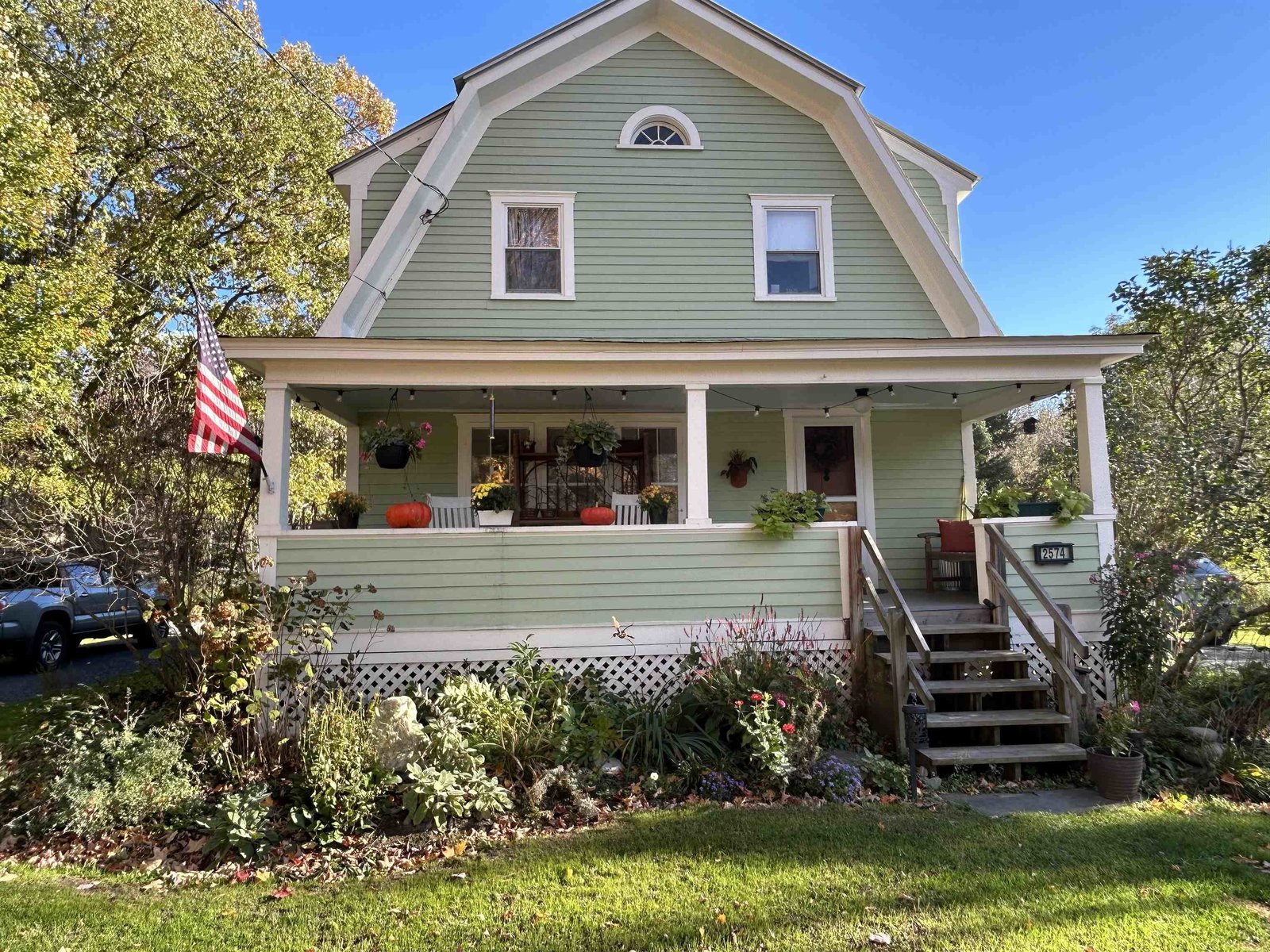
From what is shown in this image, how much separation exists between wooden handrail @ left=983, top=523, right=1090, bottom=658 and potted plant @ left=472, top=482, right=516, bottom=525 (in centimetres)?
474

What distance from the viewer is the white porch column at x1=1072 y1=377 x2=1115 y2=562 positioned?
6949 mm

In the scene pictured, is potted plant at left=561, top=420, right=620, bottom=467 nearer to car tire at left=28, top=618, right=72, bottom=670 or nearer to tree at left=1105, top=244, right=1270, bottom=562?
tree at left=1105, top=244, right=1270, bottom=562

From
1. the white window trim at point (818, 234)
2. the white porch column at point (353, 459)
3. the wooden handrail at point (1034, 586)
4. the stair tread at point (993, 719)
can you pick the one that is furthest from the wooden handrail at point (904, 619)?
the white porch column at point (353, 459)

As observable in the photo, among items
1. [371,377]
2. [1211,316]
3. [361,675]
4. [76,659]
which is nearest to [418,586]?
[361,675]

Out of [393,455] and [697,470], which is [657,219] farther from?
[393,455]

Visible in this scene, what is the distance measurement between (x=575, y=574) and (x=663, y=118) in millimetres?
6061

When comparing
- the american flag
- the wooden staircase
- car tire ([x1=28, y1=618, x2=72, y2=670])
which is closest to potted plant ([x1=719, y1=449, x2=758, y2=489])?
the wooden staircase

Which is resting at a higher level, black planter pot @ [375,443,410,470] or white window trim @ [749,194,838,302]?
white window trim @ [749,194,838,302]

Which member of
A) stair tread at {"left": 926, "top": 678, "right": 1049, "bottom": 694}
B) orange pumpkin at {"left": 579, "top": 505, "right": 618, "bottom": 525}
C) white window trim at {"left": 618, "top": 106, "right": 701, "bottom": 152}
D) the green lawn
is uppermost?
white window trim at {"left": 618, "top": 106, "right": 701, "bottom": 152}

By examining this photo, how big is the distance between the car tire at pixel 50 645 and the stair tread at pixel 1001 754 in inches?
471

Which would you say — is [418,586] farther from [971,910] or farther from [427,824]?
[971,910]

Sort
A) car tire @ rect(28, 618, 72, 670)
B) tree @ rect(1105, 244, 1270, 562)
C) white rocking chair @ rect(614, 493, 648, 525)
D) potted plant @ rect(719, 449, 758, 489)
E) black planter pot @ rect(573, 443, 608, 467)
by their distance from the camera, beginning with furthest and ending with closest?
1. car tire @ rect(28, 618, 72, 670)
2. potted plant @ rect(719, 449, 758, 489)
3. tree @ rect(1105, 244, 1270, 562)
4. white rocking chair @ rect(614, 493, 648, 525)
5. black planter pot @ rect(573, 443, 608, 467)

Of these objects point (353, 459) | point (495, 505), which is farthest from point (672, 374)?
point (353, 459)

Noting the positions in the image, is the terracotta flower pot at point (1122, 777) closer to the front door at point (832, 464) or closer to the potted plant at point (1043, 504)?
the potted plant at point (1043, 504)
